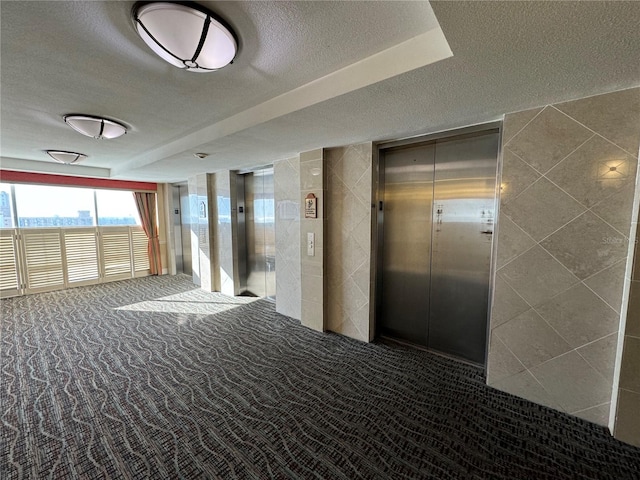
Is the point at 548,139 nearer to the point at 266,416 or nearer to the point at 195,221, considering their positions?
the point at 266,416

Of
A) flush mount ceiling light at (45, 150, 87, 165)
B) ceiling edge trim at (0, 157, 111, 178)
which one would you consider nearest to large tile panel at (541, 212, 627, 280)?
flush mount ceiling light at (45, 150, 87, 165)

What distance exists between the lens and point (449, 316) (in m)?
2.84

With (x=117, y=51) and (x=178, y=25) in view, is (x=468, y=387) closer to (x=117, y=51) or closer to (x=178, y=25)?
(x=178, y=25)

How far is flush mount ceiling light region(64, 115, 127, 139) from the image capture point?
8.11 feet

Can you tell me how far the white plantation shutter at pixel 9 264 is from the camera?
475 cm

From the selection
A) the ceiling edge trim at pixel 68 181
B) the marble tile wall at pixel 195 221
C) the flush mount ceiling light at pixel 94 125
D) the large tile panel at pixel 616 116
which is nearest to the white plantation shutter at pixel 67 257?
the ceiling edge trim at pixel 68 181

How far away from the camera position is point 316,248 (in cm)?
347

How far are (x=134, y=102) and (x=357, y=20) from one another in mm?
2044

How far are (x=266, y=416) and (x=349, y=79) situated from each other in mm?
2580

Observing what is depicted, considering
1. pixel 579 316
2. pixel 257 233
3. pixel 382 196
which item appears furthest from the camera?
pixel 257 233

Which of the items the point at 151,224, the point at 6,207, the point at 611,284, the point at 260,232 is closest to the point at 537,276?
the point at 611,284

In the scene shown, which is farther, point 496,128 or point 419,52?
point 496,128

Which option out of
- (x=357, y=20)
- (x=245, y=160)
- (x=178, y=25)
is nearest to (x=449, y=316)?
(x=357, y=20)

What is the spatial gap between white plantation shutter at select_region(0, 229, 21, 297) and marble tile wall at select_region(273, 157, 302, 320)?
5.10 meters
